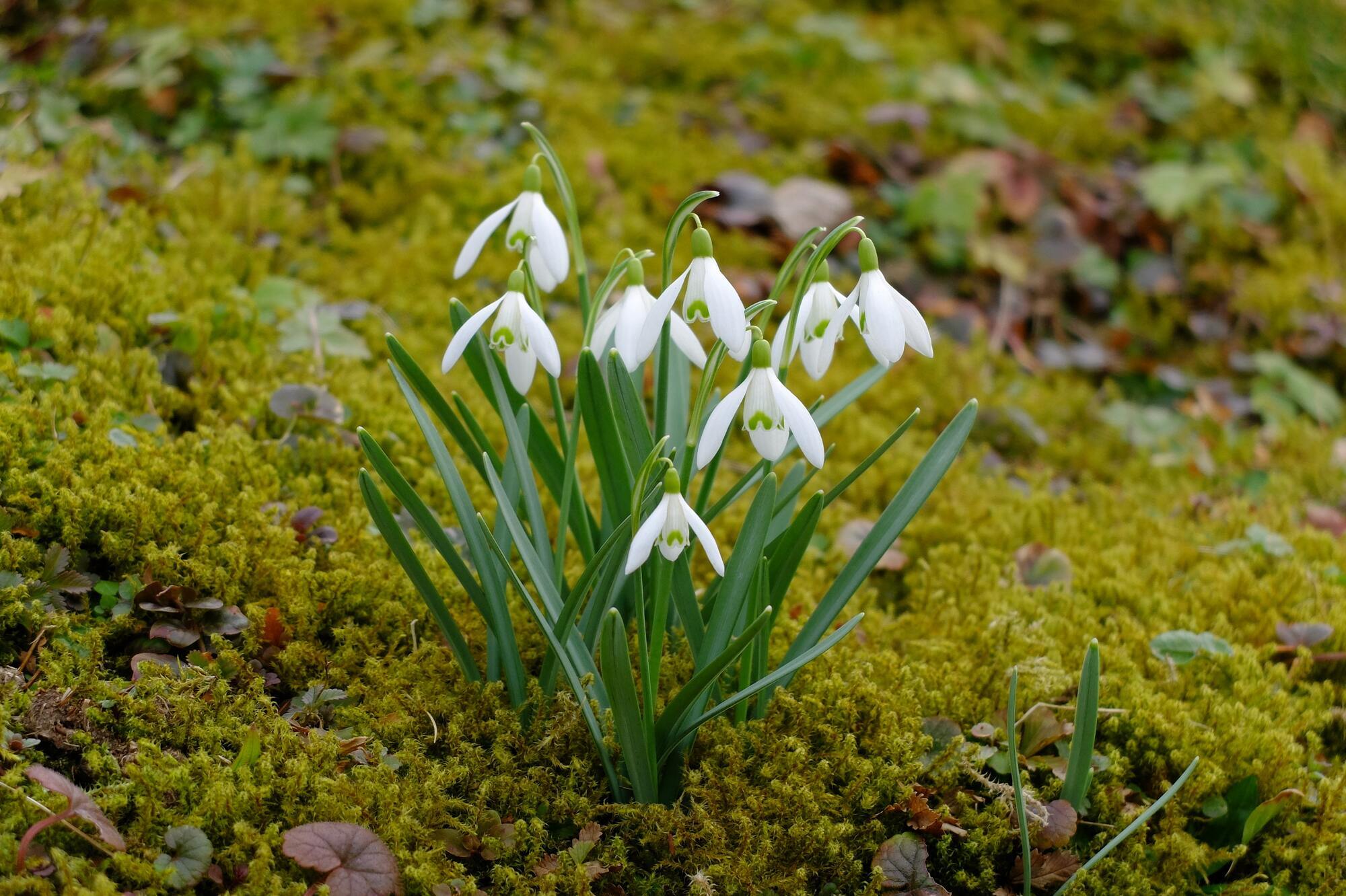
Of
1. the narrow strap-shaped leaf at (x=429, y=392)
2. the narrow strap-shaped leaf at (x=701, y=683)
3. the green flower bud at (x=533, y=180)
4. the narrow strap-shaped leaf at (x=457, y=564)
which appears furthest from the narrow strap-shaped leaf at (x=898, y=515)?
the green flower bud at (x=533, y=180)

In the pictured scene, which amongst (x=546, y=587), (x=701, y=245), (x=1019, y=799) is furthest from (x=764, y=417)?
(x=1019, y=799)

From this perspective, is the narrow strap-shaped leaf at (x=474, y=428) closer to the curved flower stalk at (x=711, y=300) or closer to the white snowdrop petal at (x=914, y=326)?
the curved flower stalk at (x=711, y=300)

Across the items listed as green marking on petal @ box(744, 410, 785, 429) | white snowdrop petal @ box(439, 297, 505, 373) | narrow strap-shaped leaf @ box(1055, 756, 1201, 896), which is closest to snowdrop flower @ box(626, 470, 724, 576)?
green marking on petal @ box(744, 410, 785, 429)

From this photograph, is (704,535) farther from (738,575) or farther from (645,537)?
(738,575)

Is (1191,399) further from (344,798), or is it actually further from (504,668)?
(344,798)

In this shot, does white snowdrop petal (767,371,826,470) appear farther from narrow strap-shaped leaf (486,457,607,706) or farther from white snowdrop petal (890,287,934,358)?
narrow strap-shaped leaf (486,457,607,706)

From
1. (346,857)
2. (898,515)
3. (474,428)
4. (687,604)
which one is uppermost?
(474,428)

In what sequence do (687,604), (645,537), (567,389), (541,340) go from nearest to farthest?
(645,537) → (541,340) → (687,604) → (567,389)

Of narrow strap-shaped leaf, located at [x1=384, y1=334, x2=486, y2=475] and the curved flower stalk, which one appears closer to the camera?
the curved flower stalk
